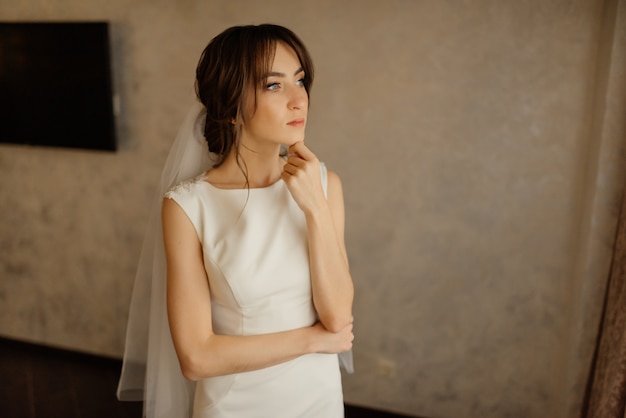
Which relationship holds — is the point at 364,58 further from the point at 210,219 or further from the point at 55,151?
the point at 55,151

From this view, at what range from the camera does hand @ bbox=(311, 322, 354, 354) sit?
60.3 inches

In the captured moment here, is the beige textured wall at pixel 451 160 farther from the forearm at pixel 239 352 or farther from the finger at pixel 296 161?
the forearm at pixel 239 352

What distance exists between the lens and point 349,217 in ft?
9.32

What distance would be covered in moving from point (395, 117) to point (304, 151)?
4.10 ft

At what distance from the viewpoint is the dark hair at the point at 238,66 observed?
1446 millimetres

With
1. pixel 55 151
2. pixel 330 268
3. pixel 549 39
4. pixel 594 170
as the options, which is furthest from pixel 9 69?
pixel 594 170

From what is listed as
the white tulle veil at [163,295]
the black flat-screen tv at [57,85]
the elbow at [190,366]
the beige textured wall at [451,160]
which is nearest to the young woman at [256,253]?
the elbow at [190,366]

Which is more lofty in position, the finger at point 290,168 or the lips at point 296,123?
the lips at point 296,123

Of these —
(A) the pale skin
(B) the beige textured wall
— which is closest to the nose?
(A) the pale skin

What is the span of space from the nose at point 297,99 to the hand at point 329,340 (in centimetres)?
62

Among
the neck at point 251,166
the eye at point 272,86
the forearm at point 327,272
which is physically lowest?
the forearm at point 327,272

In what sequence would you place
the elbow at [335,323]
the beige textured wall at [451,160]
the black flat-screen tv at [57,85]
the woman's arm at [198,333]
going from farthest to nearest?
the black flat-screen tv at [57,85] < the beige textured wall at [451,160] < the elbow at [335,323] < the woman's arm at [198,333]

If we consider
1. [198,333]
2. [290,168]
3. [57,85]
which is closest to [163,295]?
[198,333]

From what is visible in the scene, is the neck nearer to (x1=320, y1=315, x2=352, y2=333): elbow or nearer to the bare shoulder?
the bare shoulder
